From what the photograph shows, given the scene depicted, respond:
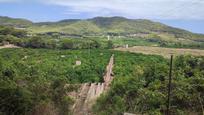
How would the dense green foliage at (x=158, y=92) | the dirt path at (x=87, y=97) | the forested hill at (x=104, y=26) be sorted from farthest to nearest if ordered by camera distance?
the forested hill at (x=104, y=26) < the dirt path at (x=87, y=97) < the dense green foliage at (x=158, y=92)

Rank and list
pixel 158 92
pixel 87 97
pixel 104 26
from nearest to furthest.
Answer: pixel 158 92, pixel 87 97, pixel 104 26

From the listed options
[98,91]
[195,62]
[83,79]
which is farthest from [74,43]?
[195,62]

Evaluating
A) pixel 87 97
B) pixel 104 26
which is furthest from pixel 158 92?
pixel 104 26

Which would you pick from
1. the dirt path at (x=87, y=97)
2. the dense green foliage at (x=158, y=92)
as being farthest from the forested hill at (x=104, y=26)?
the dense green foliage at (x=158, y=92)

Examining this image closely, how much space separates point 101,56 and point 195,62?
103 ft

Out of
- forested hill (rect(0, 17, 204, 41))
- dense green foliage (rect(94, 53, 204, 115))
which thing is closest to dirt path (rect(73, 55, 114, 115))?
dense green foliage (rect(94, 53, 204, 115))

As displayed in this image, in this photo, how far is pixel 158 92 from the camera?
1011 inches

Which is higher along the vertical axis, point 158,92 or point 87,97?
point 158,92

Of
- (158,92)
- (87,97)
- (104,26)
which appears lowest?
(87,97)

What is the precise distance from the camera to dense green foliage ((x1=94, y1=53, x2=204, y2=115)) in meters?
24.1

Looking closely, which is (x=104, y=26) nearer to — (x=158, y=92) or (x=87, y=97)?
(x=87, y=97)

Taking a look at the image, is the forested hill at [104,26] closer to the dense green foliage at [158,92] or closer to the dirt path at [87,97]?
the dirt path at [87,97]

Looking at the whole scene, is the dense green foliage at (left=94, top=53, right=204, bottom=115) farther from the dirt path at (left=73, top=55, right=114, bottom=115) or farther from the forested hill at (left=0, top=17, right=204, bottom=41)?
the forested hill at (left=0, top=17, right=204, bottom=41)

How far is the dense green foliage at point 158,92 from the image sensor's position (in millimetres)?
24091
